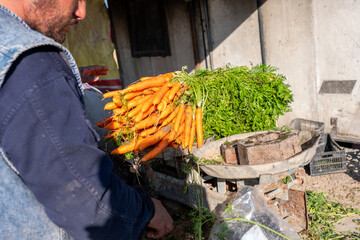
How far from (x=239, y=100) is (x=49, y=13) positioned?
2.59 meters

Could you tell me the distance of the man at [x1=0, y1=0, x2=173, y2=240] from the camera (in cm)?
110

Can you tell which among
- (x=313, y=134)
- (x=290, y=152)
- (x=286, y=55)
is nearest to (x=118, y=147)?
(x=290, y=152)

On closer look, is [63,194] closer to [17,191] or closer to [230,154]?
[17,191]

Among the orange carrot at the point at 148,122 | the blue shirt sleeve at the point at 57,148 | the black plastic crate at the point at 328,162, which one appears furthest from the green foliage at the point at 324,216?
the blue shirt sleeve at the point at 57,148

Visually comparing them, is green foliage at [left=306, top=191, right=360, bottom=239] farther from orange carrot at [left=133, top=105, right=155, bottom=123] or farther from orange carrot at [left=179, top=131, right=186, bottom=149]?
orange carrot at [left=133, top=105, right=155, bottom=123]

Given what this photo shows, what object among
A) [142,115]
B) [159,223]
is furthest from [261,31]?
[159,223]

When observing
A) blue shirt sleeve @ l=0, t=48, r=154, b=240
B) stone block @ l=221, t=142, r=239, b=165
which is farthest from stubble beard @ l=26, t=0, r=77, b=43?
stone block @ l=221, t=142, r=239, b=165

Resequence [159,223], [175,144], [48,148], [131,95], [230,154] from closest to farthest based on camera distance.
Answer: [48,148] → [159,223] → [230,154] → [175,144] → [131,95]

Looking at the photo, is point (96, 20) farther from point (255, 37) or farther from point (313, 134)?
point (313, 134)

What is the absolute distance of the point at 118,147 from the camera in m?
3.54

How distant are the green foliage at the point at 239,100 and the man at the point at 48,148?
238 cm

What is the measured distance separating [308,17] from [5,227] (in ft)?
16.3

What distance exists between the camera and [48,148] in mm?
1111

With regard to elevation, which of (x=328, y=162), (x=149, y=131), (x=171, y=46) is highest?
(x=171, y=46)
